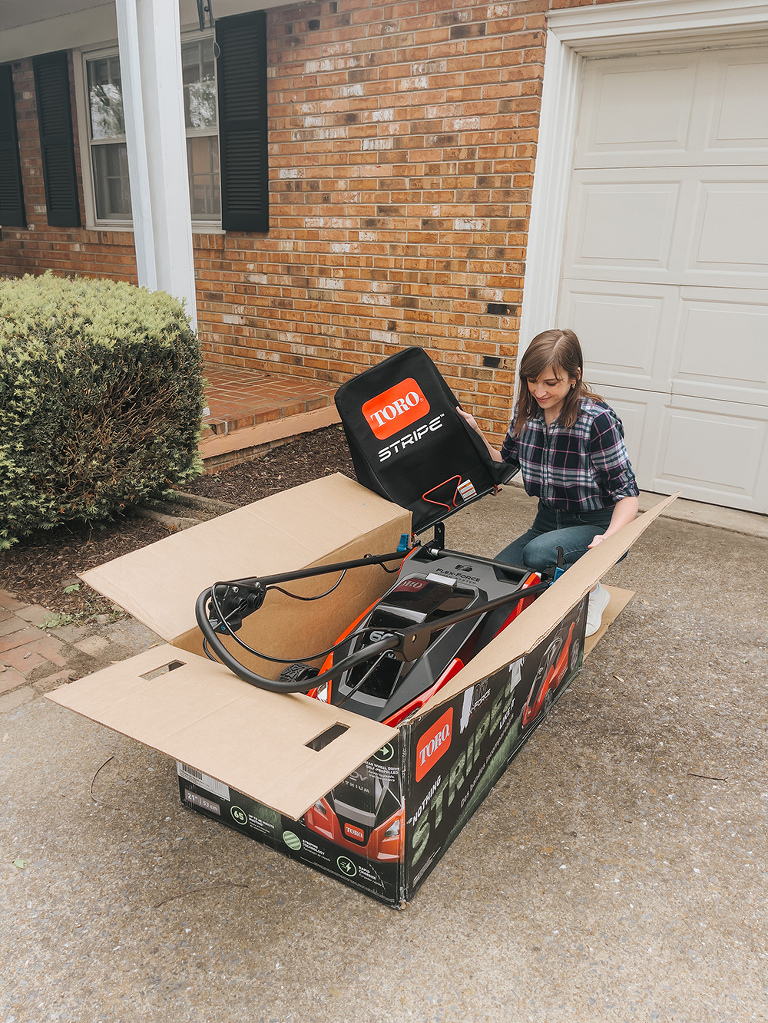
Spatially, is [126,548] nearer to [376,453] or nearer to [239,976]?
[376,453]

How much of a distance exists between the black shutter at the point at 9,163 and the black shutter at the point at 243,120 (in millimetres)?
3115

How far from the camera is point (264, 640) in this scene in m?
2.29

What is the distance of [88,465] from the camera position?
347 cm

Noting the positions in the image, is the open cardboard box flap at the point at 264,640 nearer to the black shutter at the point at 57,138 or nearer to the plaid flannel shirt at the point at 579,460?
the plaid flannel shirt at the point at 579,460

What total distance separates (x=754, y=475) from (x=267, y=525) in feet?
10.7

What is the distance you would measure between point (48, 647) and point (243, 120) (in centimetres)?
459

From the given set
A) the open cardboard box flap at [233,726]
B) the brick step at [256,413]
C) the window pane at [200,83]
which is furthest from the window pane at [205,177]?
the open cardboard box flap at [233,726]

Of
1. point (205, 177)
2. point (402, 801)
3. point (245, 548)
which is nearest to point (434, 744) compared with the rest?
point (402, 801)

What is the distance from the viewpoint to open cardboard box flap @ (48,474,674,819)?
136 cm

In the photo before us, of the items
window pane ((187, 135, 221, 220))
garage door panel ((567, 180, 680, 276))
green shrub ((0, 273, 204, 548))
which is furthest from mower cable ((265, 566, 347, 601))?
window pane ((187, 135, 221, 220))

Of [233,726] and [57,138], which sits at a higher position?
[57,138]

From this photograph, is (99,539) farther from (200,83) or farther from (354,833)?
(200,83)

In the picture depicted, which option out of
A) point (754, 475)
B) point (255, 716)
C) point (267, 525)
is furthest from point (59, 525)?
point (754, 475)

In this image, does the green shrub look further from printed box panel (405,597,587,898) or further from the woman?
printed box panel (405,597,587,898)
